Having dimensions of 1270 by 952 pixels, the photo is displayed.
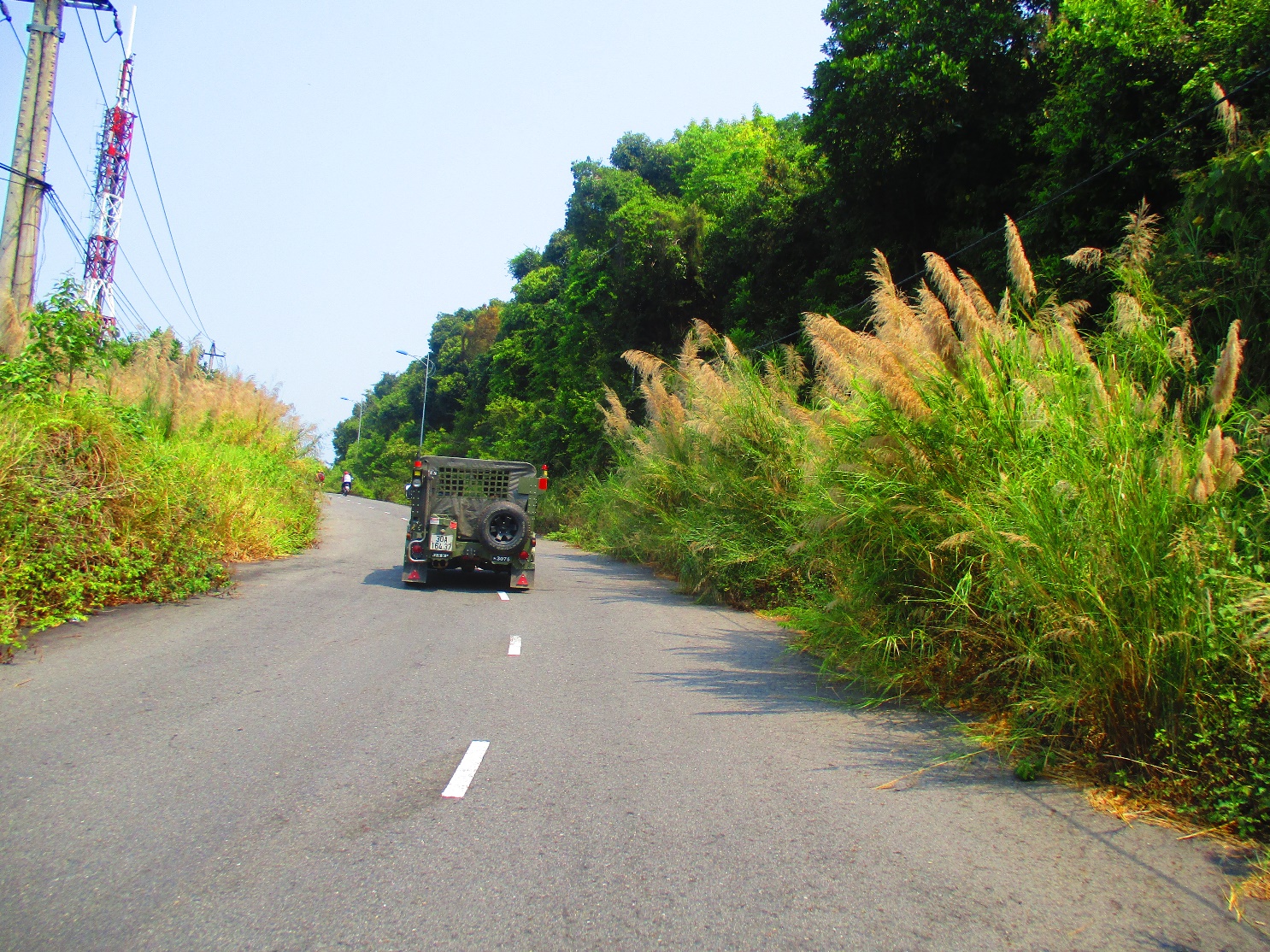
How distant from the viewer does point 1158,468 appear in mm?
5246

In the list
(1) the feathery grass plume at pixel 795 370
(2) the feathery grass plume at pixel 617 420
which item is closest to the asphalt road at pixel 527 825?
(1) the feathery grass plume at pixel 795 370

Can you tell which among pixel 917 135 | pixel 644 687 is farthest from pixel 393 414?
pixel 644 687

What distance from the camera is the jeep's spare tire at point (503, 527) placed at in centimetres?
1495

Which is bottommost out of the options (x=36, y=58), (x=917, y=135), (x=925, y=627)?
(x=925, y=627)

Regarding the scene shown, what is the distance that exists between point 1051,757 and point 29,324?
1181 cm

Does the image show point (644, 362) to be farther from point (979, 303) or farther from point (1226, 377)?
point (1226, 377)

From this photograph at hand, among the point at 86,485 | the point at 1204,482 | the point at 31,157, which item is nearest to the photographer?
the point at 1204,482

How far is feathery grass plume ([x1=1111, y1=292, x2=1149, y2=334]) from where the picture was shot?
22.2ft

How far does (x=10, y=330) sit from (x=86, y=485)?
2.23 m

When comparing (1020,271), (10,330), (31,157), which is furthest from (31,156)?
(1020,271)

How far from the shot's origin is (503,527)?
1520 cm

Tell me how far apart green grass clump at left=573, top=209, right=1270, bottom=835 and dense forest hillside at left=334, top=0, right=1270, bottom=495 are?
208 cm

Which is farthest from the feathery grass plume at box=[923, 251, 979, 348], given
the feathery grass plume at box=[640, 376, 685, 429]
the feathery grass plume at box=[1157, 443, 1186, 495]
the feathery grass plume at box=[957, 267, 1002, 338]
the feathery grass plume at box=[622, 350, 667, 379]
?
the feathery grass plume at box=[622, 350, 667, 379]

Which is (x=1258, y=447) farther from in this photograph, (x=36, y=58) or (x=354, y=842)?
(x=36, y=58)
